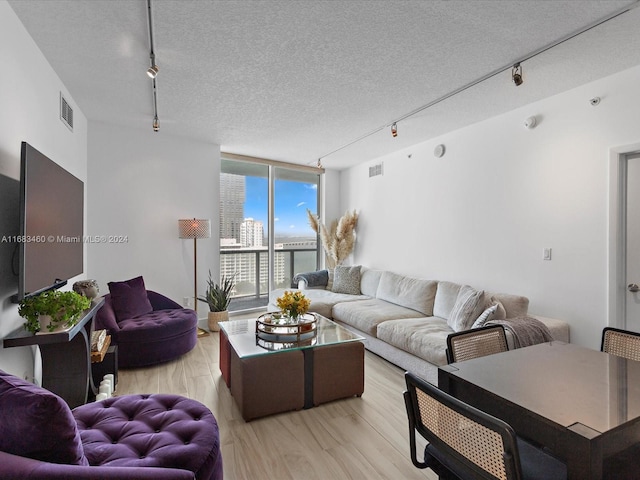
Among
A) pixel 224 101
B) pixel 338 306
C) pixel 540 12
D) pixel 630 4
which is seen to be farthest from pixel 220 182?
pixel 630 4

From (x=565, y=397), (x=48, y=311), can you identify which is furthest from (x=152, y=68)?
(x=565, y=397)

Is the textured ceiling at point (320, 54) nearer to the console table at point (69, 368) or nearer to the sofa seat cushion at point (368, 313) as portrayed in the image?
the console table at point (69, 368)

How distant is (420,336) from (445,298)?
0.88 metres

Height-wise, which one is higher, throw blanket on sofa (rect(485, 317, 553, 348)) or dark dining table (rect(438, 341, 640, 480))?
dark dining table (rect(438, 341, 640, 480))

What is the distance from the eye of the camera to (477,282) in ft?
12.5

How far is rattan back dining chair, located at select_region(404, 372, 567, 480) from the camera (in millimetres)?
931

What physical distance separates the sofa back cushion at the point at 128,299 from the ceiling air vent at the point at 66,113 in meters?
1.66

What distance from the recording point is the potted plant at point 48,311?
1.91 metres

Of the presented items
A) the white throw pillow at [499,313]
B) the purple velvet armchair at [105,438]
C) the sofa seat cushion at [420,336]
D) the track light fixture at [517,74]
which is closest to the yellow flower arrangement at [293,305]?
the sofa seat cushion at [420,336]

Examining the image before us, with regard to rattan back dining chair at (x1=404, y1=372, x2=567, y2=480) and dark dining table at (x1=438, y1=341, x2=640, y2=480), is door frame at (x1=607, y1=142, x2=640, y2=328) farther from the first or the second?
rattan back dining chair at (x1=404, y1=372, x2=567, y2=480)

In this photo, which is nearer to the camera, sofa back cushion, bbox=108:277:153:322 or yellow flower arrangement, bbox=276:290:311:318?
yellow flower arrangement, bbox=276:290:311:318

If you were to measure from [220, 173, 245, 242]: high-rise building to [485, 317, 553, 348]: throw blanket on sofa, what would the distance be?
4.10 m

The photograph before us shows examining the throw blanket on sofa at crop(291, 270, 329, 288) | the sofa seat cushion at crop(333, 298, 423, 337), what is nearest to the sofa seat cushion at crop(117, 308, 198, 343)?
the sofa seat cushion at crop(333, 298, 423, 337)

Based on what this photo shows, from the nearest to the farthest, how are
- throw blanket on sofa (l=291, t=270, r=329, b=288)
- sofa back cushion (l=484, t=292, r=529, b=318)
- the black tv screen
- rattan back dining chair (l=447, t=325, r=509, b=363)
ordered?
rattan back dining chair (l=447, t=325, r=509, b=363), the black tv screen, sofa back cushion (l=484, t=292, r=529, b=318), throw blanket on sofa (l=291, t=270, r=329, b=288)
